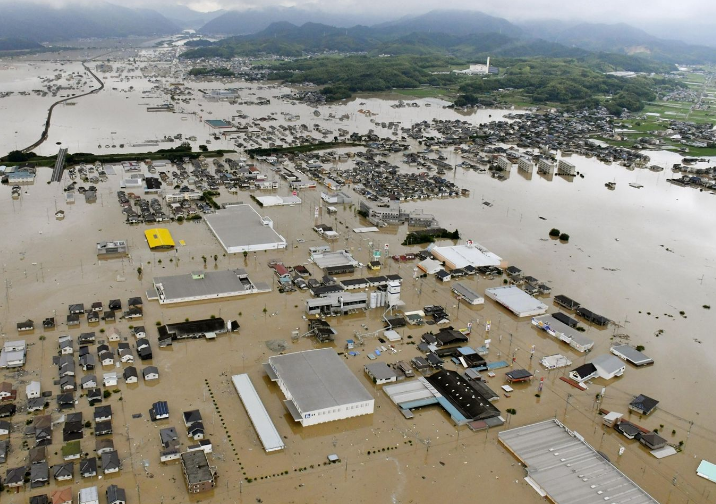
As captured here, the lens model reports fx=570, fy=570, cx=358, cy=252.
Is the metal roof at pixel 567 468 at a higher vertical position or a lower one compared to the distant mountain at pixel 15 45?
lower

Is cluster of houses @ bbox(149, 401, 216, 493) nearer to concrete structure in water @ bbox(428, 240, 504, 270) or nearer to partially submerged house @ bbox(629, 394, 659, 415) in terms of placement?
partially submerged house @ bbox(629, 394, 659, 415)

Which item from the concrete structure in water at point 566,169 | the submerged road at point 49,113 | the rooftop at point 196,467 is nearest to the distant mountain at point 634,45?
the concrete structure in water at point 566,169

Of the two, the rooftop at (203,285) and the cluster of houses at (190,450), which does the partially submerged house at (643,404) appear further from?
the rooftop at (203,285)

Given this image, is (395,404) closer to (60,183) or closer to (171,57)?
(60,183)

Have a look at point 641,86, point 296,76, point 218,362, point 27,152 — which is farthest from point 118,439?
point 641,86

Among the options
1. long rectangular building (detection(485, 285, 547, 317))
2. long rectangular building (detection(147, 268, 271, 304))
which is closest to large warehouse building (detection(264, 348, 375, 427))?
long rectangular building (detection(147, 268, 271, 304))

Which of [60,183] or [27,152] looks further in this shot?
[27,152]
